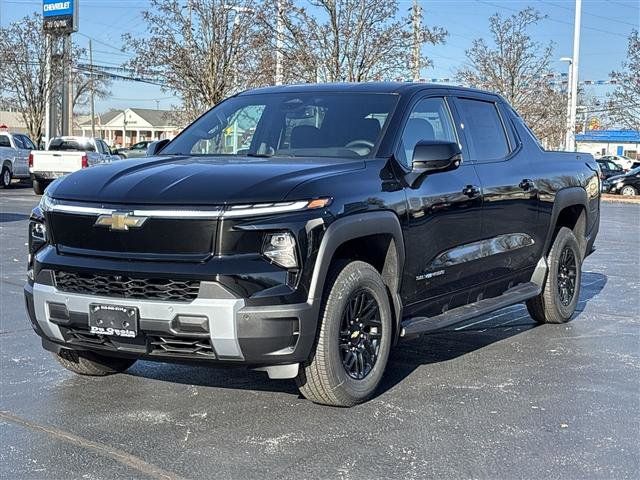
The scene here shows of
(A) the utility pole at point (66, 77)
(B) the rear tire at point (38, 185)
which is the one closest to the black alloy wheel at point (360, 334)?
(B) the rear tire at point (38, 185)

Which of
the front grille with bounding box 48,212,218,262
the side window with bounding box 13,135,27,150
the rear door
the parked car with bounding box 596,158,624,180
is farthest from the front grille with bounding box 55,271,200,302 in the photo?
the parked car with bounding box 596,158,624,180

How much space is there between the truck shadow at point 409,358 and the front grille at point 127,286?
1.50 feet

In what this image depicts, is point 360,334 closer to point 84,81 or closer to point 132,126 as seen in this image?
point 84,81

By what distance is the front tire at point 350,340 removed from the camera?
4.32 meters

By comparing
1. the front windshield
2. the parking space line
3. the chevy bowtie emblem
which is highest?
the front windshield

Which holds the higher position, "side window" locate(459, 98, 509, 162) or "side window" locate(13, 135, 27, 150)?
"side window" locate(13, 135, 27, 150)

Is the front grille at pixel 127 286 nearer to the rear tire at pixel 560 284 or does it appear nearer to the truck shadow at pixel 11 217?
the rear tire at pixel 560 284

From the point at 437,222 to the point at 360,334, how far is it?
3.15 feet

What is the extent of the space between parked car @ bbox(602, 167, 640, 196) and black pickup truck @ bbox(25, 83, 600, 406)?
25679 mm

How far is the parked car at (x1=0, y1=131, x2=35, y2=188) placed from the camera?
86.7ft

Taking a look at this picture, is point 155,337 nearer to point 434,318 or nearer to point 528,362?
point 434,318

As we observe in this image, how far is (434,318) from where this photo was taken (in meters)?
5.30

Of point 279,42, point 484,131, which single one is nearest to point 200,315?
point 484,131

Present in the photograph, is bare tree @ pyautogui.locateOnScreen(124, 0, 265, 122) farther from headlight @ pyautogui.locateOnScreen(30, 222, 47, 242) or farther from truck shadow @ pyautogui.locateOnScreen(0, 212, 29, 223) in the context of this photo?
headlight @ pyautogui.locateOnScreen(30, 222, 47, 242)
